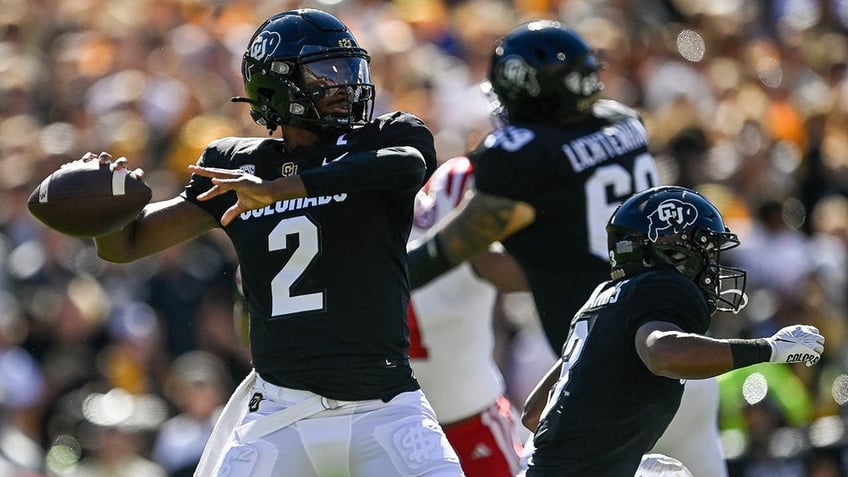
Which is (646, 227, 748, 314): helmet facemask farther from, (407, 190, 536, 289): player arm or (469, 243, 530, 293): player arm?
(469, 243, 530, 293): player arm

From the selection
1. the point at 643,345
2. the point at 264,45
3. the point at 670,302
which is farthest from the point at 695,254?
the point at 264,45

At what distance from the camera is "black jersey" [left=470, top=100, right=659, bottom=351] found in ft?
21.4

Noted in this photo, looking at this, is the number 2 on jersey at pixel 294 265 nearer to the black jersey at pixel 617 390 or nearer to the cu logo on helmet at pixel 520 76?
the black jersey at pixel 617 390

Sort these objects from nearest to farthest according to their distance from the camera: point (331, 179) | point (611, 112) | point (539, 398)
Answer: point (331, 179)
point (539, 398)
point (611, 112)

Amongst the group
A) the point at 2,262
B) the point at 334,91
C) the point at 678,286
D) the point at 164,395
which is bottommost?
the point at 164,395

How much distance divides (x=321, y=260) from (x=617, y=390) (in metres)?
0.99

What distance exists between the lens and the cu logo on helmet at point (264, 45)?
17.5 feet

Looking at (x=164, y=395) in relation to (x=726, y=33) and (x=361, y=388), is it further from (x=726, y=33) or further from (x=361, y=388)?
(x=726, y=33)

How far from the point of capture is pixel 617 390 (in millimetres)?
4883

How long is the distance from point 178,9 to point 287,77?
7.92 metres

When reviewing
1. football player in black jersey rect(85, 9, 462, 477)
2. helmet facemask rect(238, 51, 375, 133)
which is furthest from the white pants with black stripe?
helmet facemask rect(238, 51, 375, 133)

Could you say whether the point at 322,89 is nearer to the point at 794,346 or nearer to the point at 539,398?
the point at 539,398

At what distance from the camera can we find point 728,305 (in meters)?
5.34

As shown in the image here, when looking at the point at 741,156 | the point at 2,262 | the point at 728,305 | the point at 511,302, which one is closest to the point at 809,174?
the point at 741,156
